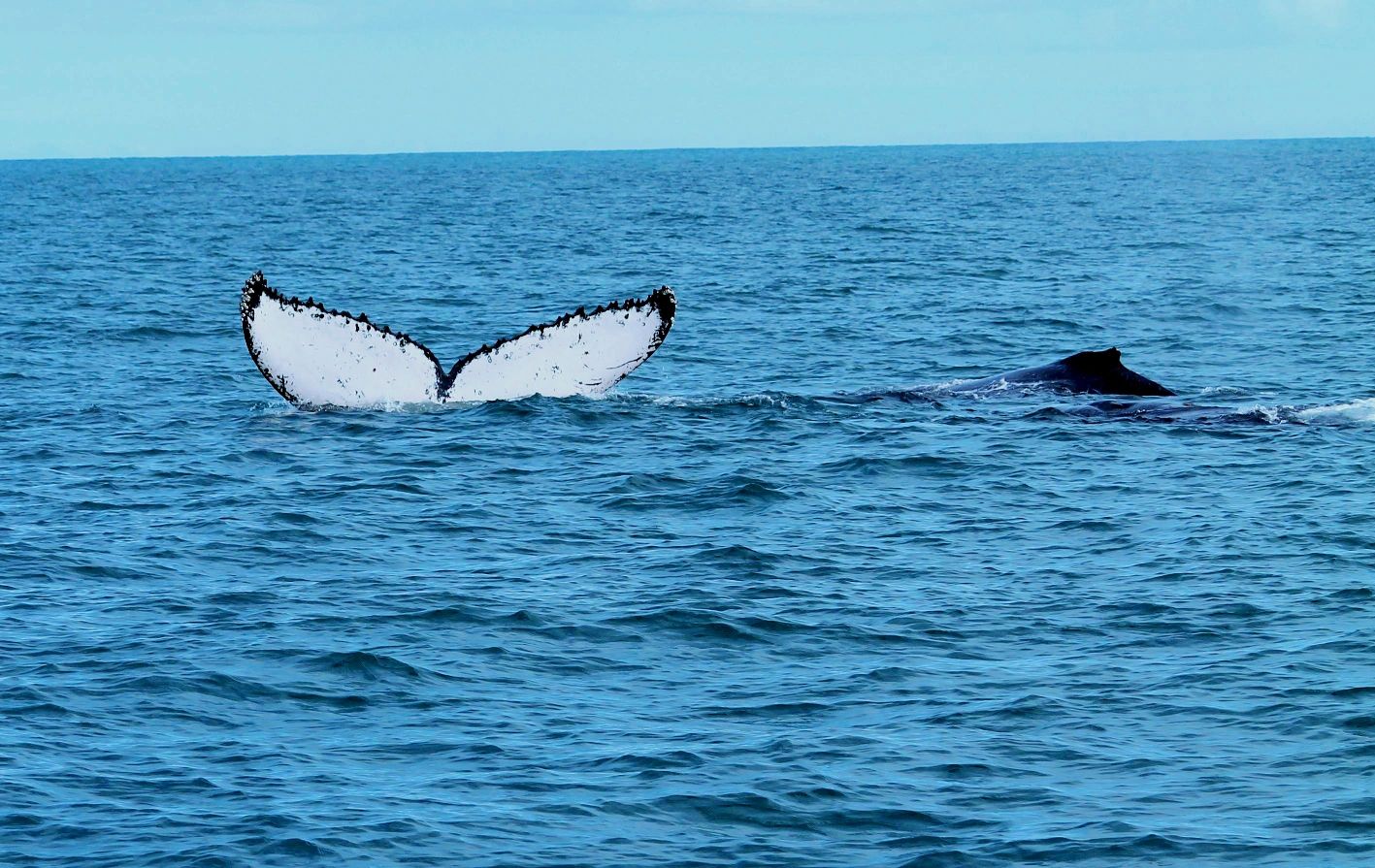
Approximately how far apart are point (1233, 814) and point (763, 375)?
1820 cm

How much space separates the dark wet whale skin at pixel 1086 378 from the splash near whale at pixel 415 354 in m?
5.66

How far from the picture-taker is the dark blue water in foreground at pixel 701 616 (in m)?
10.1

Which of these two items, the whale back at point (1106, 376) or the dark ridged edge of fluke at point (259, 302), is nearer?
the dark ridged edge of fluke at point (259, 302)

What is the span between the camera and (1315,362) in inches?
1097

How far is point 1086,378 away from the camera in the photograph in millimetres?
23500

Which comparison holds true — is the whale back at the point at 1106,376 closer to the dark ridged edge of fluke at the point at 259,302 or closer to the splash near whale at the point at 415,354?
the splash near whale at the point at 415,354

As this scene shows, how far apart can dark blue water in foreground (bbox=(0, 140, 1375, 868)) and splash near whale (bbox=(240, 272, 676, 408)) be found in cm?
61

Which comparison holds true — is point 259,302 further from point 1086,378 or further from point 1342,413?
point 1342,413

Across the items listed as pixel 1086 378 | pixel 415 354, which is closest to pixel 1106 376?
pixel 1086 378

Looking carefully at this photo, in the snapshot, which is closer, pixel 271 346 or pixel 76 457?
pixel 271 346

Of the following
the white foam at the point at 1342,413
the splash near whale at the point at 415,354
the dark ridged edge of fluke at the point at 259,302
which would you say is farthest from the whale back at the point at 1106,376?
the dark ridged edge of fluke at the point at 259,302

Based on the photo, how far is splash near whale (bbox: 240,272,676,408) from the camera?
18859mm

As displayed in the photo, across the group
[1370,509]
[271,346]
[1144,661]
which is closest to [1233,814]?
[1144,661]

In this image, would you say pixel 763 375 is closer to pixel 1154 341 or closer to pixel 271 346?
pixel 1154 341
